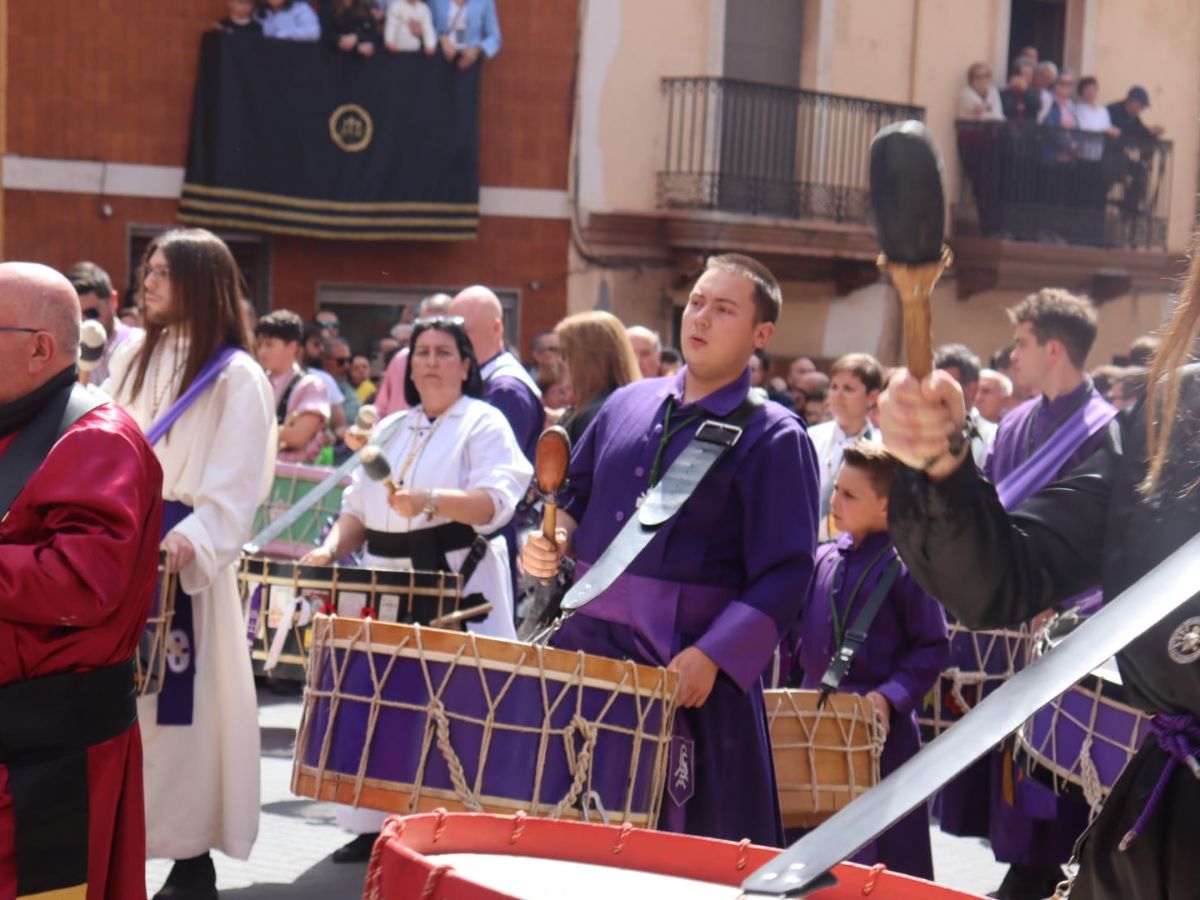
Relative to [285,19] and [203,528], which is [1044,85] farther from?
[203,528]

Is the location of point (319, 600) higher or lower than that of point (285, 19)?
lower

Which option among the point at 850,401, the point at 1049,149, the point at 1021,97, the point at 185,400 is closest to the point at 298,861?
the point at 185,400

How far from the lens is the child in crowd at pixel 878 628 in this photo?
224 inches

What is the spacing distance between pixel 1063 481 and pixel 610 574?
5.57 feet

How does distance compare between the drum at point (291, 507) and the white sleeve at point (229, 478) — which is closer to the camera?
the white sleeve at point (229, 478)

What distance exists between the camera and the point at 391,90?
16875mm

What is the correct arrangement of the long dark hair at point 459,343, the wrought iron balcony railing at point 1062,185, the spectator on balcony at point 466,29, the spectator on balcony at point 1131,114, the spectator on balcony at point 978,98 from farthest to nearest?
the spectator on balcony at point 1131,114
the wrought iron balcony railing at point 1062,185
the spectator on balcony at point 978,98
the spectator on balcony at point 466,29
the long dark hair at point 459,343

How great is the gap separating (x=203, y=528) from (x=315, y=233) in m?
10.9

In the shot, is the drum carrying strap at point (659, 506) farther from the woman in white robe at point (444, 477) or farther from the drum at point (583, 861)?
the woman in white robe at point (444, 477)

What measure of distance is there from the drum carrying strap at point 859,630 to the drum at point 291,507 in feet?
14.0

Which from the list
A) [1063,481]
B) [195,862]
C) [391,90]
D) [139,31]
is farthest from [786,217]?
[1063,481]

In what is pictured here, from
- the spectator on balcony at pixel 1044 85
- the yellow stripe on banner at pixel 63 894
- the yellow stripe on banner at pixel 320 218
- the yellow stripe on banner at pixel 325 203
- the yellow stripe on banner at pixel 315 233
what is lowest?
the yellow stripe on banner at pixel 63 894

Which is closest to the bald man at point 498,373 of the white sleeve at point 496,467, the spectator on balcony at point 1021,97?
the white sleeve at point 496,467

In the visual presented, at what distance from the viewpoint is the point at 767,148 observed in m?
19.6
